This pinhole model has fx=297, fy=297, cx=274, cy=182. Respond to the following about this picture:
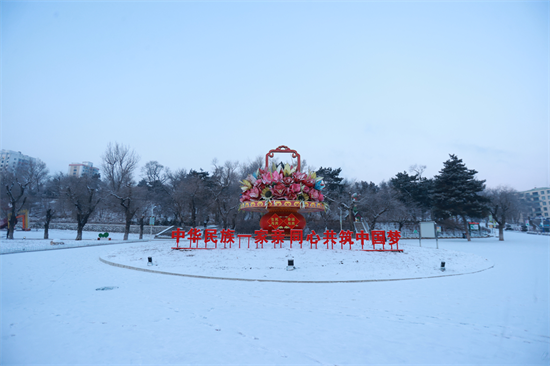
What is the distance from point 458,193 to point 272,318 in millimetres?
26207

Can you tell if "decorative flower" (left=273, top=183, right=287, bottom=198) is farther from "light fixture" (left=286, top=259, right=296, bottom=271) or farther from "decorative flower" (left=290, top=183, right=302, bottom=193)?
"light fixture" (left=286, top=259, right=296, bottom=271)

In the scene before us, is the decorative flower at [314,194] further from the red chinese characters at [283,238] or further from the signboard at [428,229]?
the signboard at [428,229]

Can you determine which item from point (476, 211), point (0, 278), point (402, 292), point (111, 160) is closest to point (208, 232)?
point (0, 278)

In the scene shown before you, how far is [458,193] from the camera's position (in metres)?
25.4

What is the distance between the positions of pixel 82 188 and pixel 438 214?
34.7 metres

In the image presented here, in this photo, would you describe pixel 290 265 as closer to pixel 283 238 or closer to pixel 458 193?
pixel 283 238

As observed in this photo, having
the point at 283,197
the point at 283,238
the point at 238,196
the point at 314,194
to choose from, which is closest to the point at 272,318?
the point at 283,238

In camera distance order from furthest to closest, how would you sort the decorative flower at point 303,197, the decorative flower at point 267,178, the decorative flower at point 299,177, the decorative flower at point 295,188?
the decorative flower at point 299,177, the decorative flower at point 267,178, the decorative flower at point 303,197, the decorative flower at point 295,188

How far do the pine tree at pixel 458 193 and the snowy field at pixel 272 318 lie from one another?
18661 mm

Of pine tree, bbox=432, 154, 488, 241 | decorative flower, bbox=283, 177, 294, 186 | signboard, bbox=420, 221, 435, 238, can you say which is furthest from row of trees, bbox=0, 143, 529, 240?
decorative flower, bbox=283, 177, 294, 186

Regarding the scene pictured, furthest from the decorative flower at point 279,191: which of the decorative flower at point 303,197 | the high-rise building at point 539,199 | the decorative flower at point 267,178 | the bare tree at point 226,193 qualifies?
the high-rise building at point 539,199

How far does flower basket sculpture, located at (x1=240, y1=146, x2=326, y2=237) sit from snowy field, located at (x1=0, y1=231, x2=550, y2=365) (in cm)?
395

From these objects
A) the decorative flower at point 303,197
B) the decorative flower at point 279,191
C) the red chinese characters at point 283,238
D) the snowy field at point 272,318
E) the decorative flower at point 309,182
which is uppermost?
the decorative flower at point 309,182

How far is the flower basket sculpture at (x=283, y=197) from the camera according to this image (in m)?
12.0
